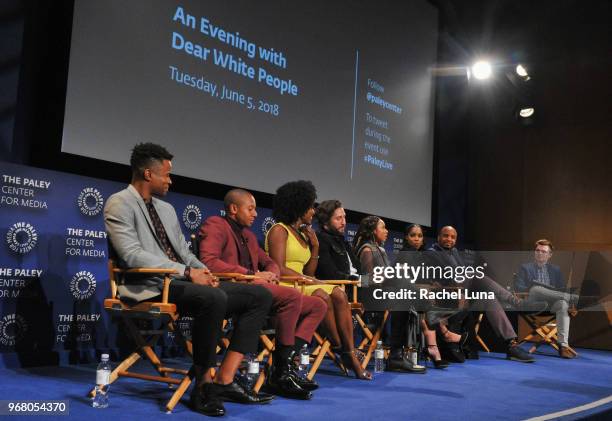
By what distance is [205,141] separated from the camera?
15.7 ft

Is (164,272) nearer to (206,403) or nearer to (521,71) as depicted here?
(206,403)

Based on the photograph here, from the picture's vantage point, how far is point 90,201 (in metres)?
4.05

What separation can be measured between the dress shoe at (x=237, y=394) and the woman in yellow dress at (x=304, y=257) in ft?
3.10

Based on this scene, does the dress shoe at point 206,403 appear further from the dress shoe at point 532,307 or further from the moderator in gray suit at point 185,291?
the dress shoe at point 532,307

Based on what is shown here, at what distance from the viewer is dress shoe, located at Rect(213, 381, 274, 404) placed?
2.83 m

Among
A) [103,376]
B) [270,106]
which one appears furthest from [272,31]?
[103,376]

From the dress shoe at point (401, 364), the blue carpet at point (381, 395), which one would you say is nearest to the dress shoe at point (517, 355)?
the blue carpet at point (381, 395)

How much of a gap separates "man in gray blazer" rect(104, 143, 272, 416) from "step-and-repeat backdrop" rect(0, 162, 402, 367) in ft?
3.25

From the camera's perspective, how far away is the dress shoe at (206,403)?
8.74 ft

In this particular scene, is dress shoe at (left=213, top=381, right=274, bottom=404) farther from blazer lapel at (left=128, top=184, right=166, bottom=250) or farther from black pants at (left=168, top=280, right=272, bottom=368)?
blazer lapel at (left=128, top=184, right=166, bottom=250)

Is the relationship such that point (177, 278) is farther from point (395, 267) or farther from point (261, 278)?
point (395, 267)

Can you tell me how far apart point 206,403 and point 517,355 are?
3.65 m

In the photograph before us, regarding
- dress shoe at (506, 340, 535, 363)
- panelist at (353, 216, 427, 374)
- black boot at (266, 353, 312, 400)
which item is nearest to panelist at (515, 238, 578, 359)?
dress shoe at (506, 340, 535, 363)

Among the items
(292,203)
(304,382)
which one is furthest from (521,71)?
(304,382)
